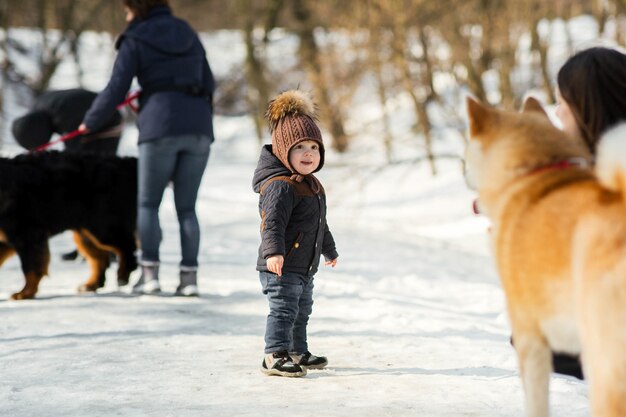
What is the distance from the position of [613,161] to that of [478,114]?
1.91 ft

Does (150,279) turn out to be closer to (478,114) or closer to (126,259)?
(126,259)

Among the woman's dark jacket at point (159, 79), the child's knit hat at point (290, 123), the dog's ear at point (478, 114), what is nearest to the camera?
the dog's ear at point (478, 114)

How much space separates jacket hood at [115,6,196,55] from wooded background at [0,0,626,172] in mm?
7777

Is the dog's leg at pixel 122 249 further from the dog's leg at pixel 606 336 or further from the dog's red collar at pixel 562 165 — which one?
the dog's leg at pixel 606 336

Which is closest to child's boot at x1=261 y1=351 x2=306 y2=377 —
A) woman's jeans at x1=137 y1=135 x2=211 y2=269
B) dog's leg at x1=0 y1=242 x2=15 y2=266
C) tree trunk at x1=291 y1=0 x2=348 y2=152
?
woman's jeans at x1=137 y1=135 x2=211 y2=269

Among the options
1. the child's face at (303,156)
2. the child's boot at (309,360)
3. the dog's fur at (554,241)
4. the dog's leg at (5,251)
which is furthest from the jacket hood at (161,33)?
the dog's fur at (554,241)

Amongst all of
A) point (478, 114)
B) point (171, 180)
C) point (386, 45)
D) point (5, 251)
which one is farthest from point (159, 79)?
point (386, 45)

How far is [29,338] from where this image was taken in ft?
15.2

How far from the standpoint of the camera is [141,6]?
590cm

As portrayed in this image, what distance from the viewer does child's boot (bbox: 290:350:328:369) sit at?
406 cm

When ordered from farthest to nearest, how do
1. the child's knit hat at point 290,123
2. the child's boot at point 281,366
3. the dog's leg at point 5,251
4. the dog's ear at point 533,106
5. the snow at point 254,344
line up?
1. the dog's leg at point 5,251
2. the child's knit hat at point 290,123
3. the child's boot at point 281,366
4. the snow at point 254,344
5. the dog's ear at point 533,106

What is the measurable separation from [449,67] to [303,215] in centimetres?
1128

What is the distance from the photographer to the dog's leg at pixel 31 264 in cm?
579

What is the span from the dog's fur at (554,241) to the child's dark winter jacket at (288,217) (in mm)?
1320
